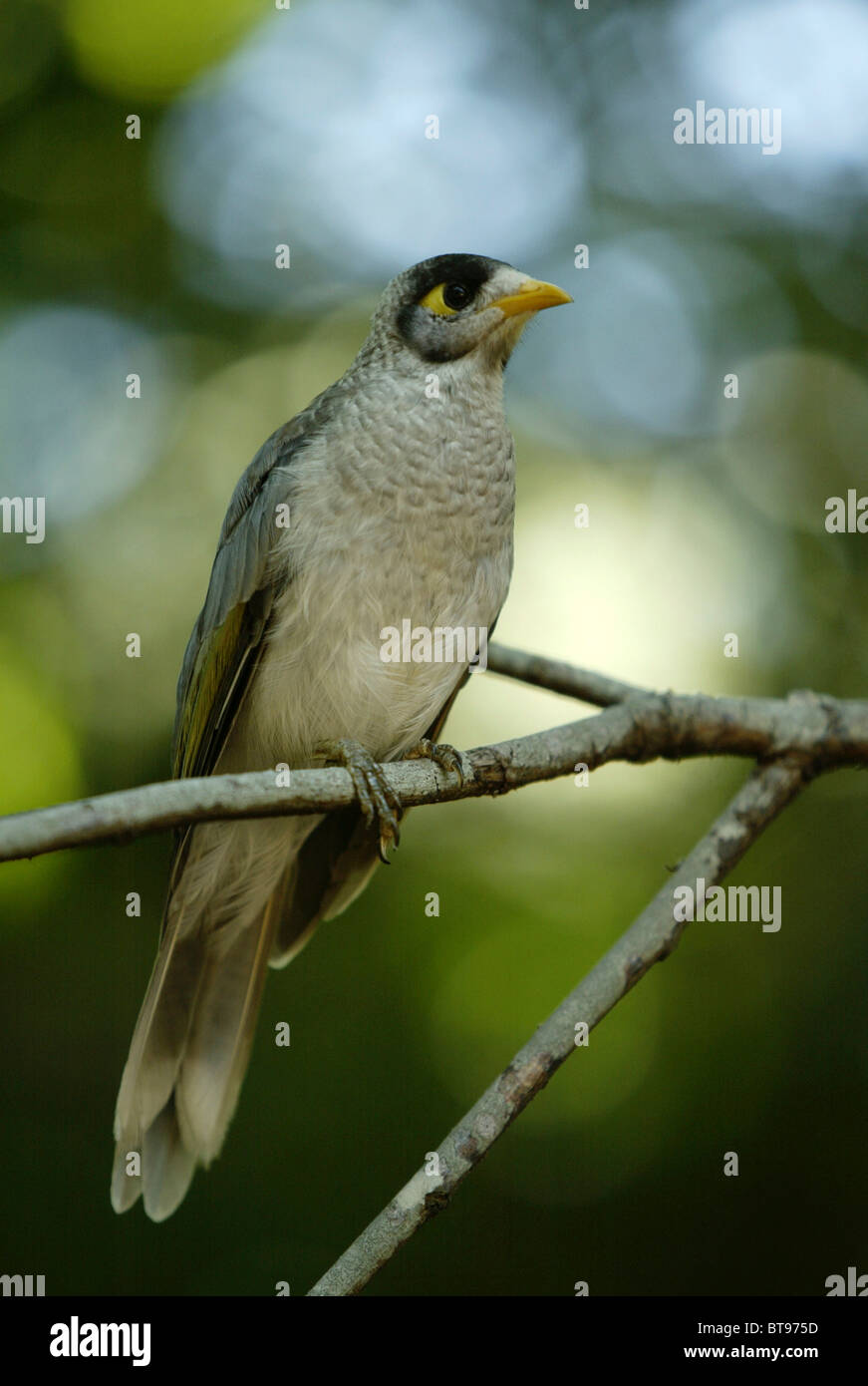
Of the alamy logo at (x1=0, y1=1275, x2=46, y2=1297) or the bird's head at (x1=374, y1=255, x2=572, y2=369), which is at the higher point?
the bird's head at (x1=374, y1=255, x2=572, y2=369)

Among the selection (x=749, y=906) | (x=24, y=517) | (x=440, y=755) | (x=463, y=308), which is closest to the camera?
(x=440, y=755)

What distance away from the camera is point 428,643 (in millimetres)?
3455

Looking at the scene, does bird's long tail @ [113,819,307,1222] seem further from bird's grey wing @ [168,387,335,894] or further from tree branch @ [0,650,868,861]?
tree branch @ [0,650,868,861]

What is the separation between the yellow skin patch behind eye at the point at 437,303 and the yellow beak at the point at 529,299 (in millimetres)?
143

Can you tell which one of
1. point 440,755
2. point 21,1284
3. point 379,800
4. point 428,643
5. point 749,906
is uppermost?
point 428,643

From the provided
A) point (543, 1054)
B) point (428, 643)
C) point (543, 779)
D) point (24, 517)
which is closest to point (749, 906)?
point (428, 643)

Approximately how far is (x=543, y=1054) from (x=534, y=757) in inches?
29.1

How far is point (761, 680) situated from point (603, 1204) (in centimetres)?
237

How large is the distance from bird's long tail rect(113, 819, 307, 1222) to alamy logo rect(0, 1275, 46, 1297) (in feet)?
2.56

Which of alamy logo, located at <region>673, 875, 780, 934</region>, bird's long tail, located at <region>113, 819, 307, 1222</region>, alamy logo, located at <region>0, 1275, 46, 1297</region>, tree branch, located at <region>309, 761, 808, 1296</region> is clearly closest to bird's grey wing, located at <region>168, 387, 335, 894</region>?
bird's long tail, located at <region>113, 819, 307, 1222</region>

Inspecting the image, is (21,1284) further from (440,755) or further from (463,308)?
(463,308)

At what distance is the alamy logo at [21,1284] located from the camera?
396 cm

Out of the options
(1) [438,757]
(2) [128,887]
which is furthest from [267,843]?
(2) [128,887]

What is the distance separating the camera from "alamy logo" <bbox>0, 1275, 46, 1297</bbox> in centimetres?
396
